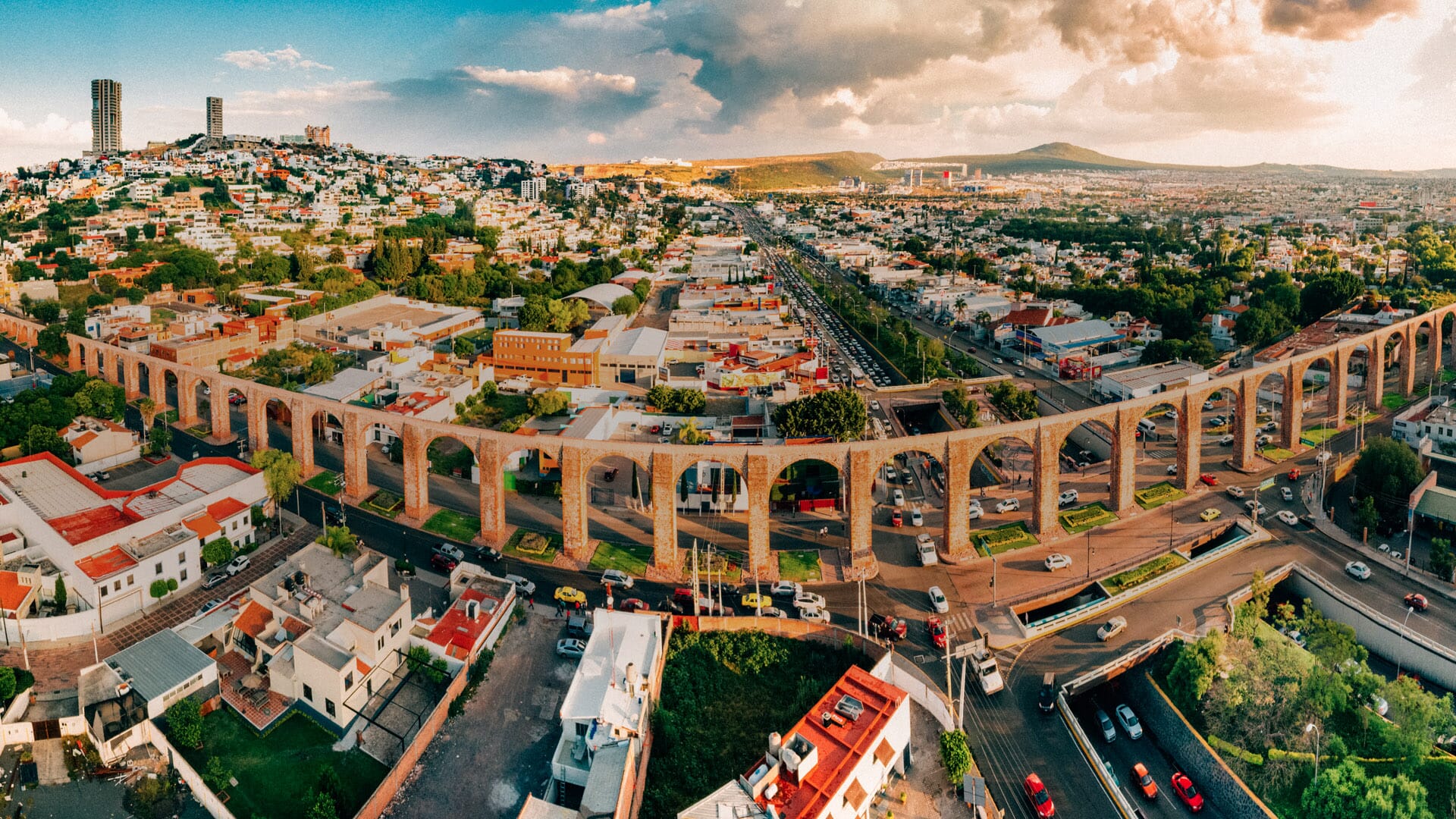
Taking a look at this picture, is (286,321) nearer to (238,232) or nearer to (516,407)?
(516,407)

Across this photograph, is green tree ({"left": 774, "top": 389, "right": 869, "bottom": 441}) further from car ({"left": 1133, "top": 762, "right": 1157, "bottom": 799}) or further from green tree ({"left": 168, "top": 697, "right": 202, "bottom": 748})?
green tree ({"left": 168, "top": 697, "right": 202, "bottom": 748})

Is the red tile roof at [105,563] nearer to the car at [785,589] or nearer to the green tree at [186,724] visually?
the green tree at [186,724]

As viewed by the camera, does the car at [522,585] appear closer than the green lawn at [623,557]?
Yes

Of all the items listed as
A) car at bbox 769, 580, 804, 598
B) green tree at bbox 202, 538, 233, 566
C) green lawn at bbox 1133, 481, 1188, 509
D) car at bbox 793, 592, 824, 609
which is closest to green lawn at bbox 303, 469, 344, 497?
green tree at bbox 202, 538, 233, 566

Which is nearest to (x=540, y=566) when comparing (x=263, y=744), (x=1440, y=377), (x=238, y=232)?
(x=263, y=744)

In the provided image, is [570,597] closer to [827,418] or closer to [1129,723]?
[827,418]

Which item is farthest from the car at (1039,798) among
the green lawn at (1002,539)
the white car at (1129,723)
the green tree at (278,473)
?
the green tree at (278,473)

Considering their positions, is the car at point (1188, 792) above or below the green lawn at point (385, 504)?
below
